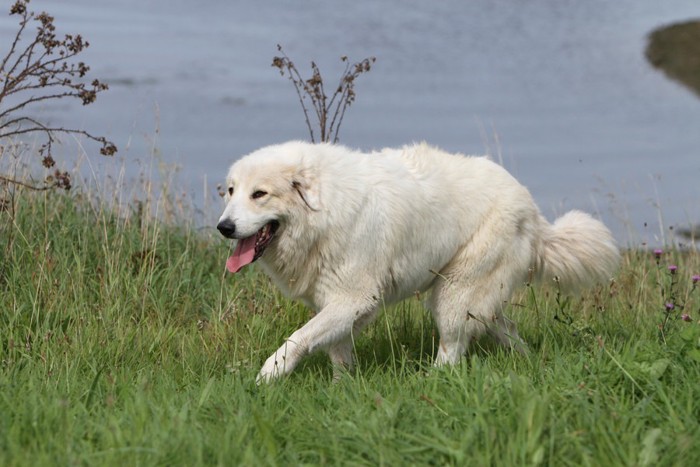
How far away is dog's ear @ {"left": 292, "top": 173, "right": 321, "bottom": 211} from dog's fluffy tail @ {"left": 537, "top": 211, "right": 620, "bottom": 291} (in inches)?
67.5

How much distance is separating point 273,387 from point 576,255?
102 inches

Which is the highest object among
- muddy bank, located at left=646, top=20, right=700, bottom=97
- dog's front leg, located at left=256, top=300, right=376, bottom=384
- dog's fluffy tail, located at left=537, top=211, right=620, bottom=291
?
muddy bank, located at left=646, top=20, right=700, bottom=97

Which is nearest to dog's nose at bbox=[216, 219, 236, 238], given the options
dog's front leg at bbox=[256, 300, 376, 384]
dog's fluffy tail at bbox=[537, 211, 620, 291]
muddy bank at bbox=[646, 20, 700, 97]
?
dog's front leg at bbox=[256, 300, 376, 384]

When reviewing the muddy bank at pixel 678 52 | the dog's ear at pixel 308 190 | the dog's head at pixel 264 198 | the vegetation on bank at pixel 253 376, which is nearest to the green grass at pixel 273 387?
the vegetation on bank at pixel 253 376

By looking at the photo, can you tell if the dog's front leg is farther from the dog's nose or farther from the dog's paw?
the dog's nose

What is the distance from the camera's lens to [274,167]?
4.87 meters

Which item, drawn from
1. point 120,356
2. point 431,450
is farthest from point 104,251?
point 431,450

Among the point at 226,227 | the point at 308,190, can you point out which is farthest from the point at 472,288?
the point at 226,227

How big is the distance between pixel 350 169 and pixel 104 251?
8.80 feet

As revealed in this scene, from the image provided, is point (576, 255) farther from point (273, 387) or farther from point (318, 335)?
point (273, 387)

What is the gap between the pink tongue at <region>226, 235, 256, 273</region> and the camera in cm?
490

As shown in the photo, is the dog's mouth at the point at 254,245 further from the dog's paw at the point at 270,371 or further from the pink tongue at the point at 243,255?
the dog's paw at the point at 270,371

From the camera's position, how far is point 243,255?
195 inches

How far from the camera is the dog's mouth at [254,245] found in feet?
16.2
